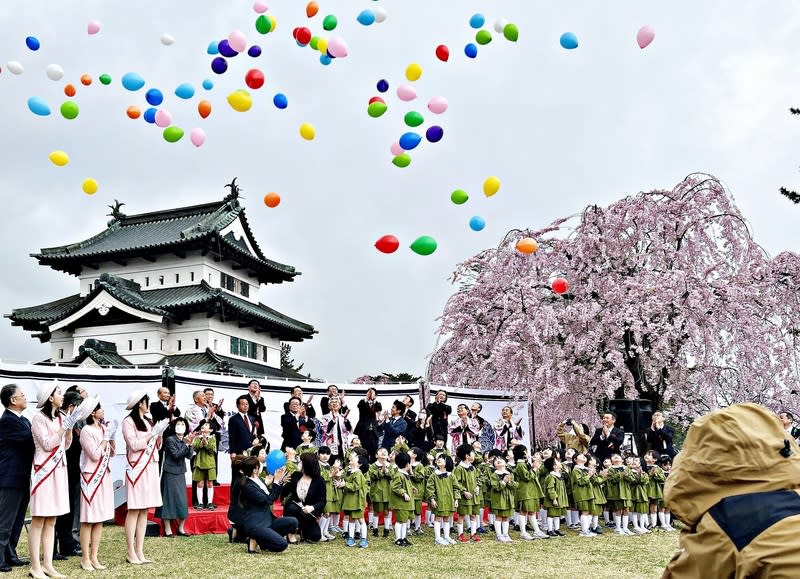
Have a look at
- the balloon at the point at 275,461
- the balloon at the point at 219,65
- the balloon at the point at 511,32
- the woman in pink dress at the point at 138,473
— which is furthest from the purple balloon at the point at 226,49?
the balloon at the point at 275,461

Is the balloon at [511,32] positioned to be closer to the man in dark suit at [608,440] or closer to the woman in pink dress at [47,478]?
the man in dark suit at [608,440]

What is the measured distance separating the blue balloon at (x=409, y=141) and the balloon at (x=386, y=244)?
4.07 ft

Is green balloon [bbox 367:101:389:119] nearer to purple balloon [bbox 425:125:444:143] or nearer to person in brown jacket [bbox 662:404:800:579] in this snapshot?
purple balloon [bbox 425:125:444:143]

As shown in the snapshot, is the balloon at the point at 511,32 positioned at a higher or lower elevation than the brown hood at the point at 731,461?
higher

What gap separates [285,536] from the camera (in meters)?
9.27

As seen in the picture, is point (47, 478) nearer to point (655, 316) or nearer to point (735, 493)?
point (735, 493)

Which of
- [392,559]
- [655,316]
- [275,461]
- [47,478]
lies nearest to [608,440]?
[655,316]

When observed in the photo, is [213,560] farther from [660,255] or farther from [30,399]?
[660,255]

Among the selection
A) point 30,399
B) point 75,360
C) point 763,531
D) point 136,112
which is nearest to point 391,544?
point 30,399

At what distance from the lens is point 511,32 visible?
981cm

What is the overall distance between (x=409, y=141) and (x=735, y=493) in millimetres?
8083

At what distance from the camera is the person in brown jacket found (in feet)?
5.74

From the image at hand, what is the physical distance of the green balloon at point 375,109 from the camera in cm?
963

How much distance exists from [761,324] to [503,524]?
8164 millimetres
